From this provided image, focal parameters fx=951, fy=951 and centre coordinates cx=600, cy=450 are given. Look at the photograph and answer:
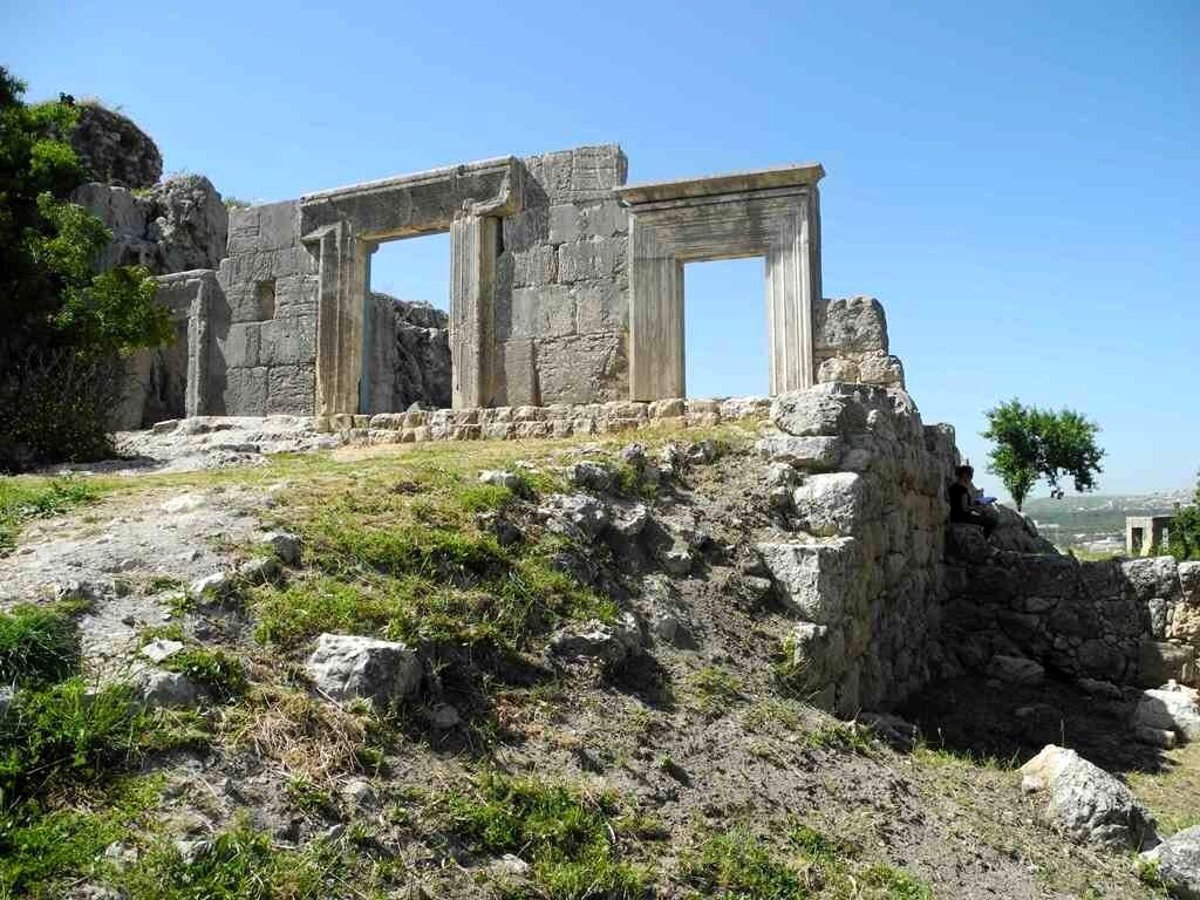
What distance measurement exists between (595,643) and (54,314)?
1107cm

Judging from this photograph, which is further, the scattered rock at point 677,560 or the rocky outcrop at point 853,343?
the rocky outcrop at point 853,343

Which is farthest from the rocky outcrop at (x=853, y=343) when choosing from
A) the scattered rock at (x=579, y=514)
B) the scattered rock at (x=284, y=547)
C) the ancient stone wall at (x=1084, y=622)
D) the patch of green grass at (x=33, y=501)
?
the patch of green grass at (x=33, y=501)

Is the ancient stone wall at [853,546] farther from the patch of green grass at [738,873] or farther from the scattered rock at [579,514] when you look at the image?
the patch of green grass at [738,873]

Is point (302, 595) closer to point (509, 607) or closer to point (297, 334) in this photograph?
point (509, 607)

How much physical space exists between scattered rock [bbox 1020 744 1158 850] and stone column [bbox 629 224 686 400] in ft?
22.9

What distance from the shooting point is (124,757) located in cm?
339

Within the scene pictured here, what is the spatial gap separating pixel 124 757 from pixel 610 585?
3.03m

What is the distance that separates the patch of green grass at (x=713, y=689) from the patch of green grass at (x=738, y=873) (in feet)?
3.76

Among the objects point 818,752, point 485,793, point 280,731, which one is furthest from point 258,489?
point 818,752

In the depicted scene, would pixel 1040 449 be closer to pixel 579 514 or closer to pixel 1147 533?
pixel 1147 533

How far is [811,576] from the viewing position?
6.54 meters

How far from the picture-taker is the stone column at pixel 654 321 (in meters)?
11.8

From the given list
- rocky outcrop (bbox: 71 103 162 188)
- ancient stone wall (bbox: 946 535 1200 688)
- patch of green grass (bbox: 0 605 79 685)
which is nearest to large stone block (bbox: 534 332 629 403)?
ancient stone wall (bbox: 946 535 1200 688)

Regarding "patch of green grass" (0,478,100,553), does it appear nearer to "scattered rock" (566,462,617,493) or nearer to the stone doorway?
"scattered rock" (566,462,617,493)
